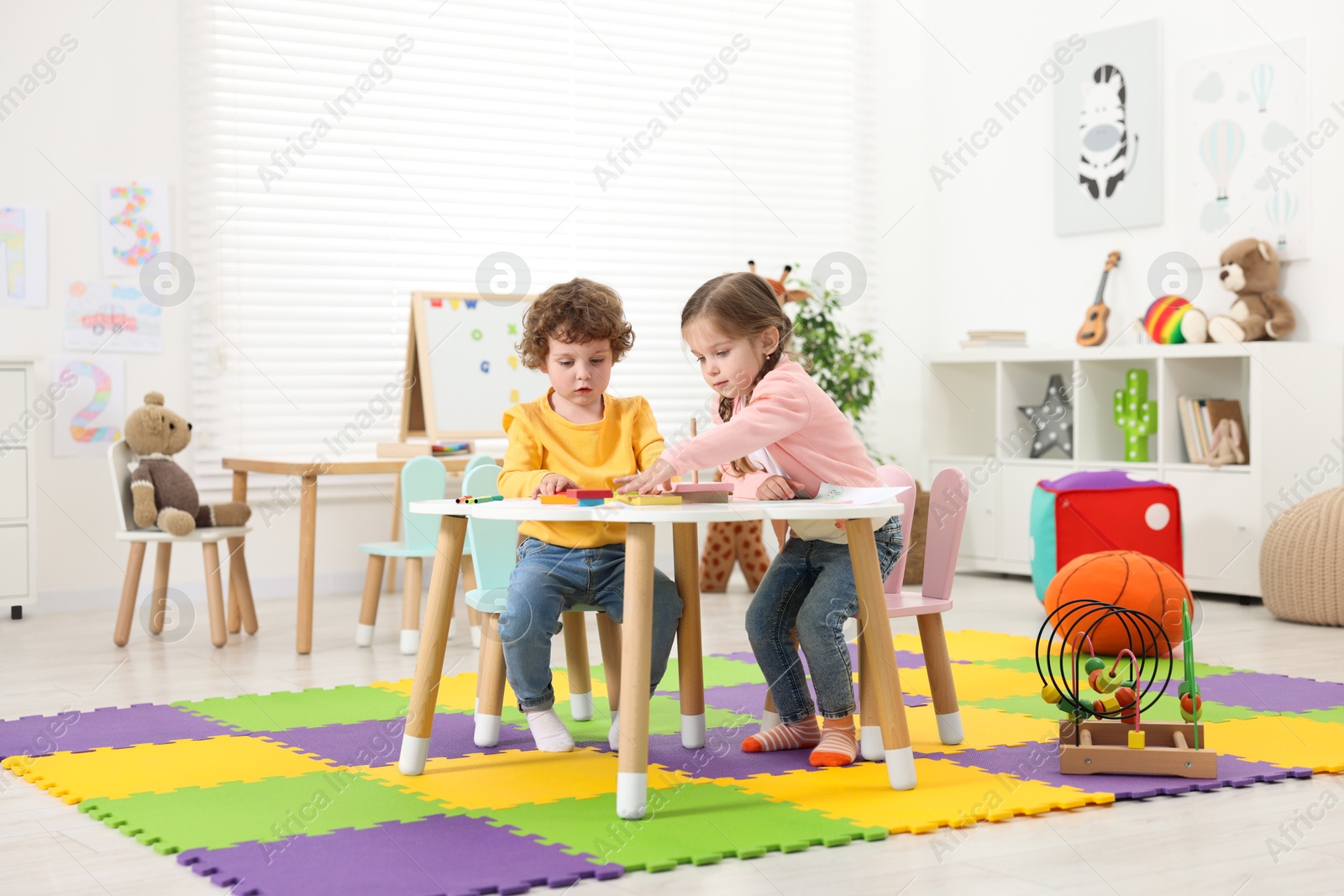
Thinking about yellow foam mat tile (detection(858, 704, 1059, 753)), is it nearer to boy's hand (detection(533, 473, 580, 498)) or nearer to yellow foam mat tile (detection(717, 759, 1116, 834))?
yellow foam mat tile (detection(717, 759, 1116, 834))

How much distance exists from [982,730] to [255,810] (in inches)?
56.9

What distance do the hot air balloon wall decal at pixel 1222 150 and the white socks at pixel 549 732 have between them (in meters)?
3.73

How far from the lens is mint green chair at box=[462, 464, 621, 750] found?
2.70 m

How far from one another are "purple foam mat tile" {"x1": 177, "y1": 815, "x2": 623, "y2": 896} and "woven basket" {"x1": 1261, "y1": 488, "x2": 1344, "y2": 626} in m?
3.23

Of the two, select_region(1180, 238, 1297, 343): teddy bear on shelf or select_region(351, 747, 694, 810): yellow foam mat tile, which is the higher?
select_region(1180, 238, 1297, 343): teddy bear on shelf

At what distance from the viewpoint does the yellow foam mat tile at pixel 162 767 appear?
245 cm

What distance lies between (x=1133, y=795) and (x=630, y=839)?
881 mm

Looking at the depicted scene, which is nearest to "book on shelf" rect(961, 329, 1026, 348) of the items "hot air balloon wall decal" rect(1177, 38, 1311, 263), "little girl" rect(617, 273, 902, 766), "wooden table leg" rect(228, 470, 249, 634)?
"hot air balloon wall decal" rect(1177, 38, 1311, 263)

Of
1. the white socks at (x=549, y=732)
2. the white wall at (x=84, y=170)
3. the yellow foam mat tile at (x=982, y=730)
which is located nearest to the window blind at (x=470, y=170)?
the white wall at (x=84, y=170)

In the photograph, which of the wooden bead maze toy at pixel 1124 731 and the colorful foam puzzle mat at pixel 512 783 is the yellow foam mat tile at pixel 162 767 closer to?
the colorful foam puzzle mat at pixel 512 783

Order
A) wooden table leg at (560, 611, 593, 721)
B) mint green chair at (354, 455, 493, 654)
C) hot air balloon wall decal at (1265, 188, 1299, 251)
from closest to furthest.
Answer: wooden table leg at (560, 611, 593, 721)
mint green chair at (354, 455, 493, 654)
hot air balloon wall decal at (1265, 188, 1299, 251)

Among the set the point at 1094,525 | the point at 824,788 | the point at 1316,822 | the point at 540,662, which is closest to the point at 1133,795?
the point at 1316,822

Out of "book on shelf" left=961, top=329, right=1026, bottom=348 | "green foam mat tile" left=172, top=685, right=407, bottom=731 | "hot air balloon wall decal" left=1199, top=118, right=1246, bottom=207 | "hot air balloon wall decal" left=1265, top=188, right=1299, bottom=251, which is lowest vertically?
"green foam mat tile" left=172, top=685, right=407, bottom=731

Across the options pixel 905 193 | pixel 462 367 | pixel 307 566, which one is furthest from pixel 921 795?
pixel 905 193
